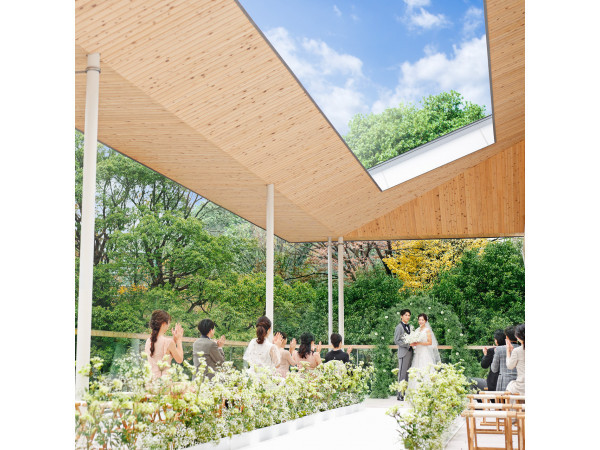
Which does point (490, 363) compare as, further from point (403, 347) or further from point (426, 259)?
point (426, 259)

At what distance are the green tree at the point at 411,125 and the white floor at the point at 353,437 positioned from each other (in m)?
22.1

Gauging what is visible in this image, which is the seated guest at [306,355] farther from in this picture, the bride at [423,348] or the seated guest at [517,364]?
the seated guest at [517,364]

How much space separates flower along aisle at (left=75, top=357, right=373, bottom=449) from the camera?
4.36m

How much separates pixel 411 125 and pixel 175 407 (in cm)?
2806

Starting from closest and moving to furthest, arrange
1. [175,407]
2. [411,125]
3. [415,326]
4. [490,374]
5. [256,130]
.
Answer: [175,407] → [256,130] → [490,374] → [415,326] → [411,125]

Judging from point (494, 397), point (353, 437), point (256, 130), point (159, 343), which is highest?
point (256, 130)

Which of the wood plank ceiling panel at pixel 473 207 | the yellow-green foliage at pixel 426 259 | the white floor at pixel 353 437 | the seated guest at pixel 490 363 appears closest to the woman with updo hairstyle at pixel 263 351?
the white floor at pixel 353 437

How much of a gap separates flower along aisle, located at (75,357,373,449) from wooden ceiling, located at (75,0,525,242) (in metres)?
2.49

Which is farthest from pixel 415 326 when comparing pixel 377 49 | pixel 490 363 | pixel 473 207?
pixel 377 49

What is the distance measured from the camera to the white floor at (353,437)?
6.76m

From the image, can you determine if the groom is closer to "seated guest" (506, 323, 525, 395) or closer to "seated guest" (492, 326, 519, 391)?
"seated guest" (492, 326, 519, 391)

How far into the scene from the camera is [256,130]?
8.05 meters
